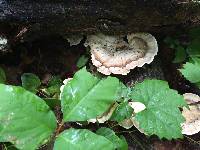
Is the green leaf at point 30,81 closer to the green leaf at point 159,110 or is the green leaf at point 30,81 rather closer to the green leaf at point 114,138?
the green leaf at point 114,138

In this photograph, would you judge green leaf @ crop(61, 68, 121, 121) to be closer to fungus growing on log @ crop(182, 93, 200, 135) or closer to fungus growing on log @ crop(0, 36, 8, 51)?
fungus growing on log @ crop(0, 36, 8, 51)

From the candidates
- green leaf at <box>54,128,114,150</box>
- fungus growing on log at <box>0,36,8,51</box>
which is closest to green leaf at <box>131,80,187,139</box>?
green leaf at <box>54,128,114,150</box>

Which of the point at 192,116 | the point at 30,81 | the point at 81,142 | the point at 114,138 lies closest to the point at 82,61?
the point at 30,81

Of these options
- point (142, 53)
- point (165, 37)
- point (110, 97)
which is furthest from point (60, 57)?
point (110, 97)

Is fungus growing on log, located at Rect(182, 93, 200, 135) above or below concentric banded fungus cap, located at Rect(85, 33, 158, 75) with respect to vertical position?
below

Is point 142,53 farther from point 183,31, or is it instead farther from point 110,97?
point 110,97
